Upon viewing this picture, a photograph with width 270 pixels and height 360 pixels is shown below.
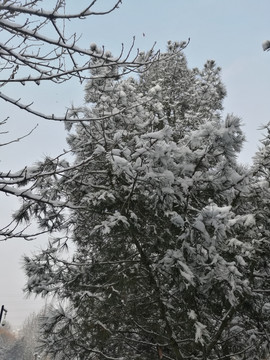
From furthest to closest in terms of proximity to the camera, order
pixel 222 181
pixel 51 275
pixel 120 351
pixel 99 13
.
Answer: pixel 120 351
pixel 51 275
pixel 222 181
pixel 99 13

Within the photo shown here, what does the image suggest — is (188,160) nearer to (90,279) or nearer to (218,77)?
(90,279)

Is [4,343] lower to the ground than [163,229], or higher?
higher

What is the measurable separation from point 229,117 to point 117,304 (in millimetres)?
4194

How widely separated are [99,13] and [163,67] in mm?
8909

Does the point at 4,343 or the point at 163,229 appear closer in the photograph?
the point at 163,229

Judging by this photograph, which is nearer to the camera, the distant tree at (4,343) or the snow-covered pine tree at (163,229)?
the snow-covered pine tree at (163,229)

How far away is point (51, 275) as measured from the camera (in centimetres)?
709

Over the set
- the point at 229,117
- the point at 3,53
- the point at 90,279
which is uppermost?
the point at 229,117

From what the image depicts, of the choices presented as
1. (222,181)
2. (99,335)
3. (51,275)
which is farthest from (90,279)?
(222,181)

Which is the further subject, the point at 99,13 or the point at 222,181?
the point at 222,181

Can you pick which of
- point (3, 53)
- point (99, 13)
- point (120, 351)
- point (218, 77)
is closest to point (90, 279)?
point (120, 351)

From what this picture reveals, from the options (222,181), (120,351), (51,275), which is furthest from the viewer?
(120,351)

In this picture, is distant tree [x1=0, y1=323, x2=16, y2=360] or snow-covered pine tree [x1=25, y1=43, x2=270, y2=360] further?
distant tree [x1=0, y1=323, x2=16, y2=360]

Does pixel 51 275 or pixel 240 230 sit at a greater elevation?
pixel 240 230
